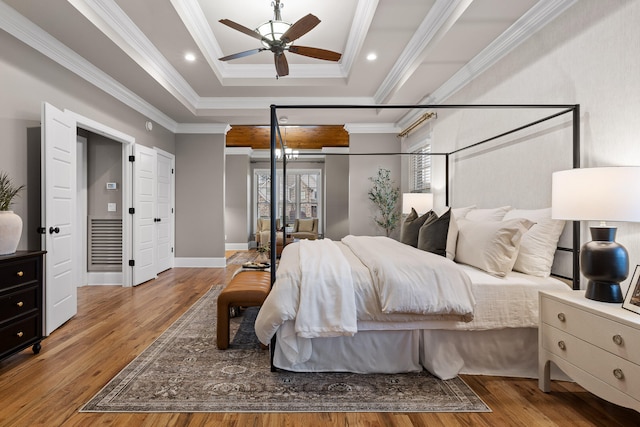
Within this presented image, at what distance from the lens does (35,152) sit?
10.1 ft

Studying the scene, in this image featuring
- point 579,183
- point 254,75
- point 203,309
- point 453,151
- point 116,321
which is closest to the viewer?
point 579,183

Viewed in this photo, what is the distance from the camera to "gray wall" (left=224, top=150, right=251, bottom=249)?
9273 mm

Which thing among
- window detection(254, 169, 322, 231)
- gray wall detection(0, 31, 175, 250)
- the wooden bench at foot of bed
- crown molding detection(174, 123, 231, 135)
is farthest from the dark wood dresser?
window detection(254, 169, 322, 231)

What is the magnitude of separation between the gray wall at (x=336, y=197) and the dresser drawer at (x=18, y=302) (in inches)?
272

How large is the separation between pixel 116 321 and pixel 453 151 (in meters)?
4.14

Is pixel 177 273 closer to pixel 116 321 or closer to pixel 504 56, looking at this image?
pixel 116 321

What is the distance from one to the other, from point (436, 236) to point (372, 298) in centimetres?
101

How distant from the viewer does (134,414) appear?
179cm

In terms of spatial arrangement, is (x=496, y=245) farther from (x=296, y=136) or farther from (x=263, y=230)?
(x=263, y=230)

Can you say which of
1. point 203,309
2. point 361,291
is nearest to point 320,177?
point 203,309

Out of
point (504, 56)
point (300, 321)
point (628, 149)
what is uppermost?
point (504, 56)

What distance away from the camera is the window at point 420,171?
5211 mm

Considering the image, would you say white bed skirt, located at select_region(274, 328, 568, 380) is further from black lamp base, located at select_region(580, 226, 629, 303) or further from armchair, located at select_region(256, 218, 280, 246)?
armchair, located at select_region(256, 218, 280, 246)

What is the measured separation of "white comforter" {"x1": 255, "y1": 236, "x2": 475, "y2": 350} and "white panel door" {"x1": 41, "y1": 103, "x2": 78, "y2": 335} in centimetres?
219
